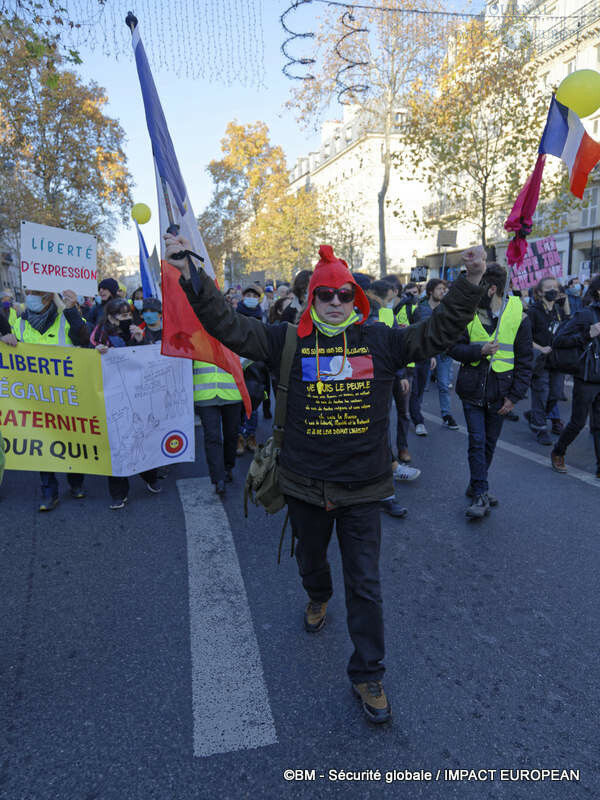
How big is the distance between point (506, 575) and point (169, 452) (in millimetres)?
3045

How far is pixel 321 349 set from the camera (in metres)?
2.49

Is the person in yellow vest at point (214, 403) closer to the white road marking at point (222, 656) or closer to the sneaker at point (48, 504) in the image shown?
the white road marking at point (222, 656)

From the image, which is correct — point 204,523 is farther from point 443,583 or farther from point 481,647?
point 481,647

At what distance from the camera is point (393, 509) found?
4.61 meters

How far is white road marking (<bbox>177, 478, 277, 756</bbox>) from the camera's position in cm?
236

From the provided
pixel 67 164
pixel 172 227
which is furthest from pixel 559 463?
pixel 67 164

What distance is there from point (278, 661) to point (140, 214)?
7.30m

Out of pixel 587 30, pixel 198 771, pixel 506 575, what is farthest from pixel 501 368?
pixel 587 30

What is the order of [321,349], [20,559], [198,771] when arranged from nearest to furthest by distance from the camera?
[198,771]
[321,349]
[20,559]

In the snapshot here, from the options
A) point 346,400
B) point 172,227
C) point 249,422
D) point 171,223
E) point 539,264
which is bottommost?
point 249,422

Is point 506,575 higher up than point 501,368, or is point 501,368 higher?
point 501,368

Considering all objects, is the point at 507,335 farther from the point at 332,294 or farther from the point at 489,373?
the point at 332,294

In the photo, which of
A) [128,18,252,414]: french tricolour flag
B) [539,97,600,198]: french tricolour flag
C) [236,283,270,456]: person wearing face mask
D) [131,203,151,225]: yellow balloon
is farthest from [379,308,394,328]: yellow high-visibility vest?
[131,203,151,225]: yellow balloon

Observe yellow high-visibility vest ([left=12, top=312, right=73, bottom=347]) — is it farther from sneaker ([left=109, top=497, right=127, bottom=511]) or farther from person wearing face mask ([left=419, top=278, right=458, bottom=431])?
person wearing face mask ([left=419, top=278, right=458, bottom=431])
